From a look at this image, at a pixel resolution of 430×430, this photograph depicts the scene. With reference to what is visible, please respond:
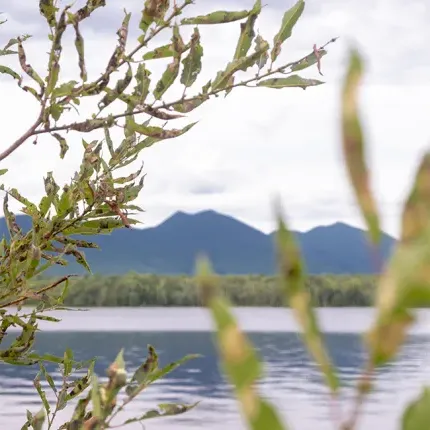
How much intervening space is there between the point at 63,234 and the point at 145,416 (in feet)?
5.54

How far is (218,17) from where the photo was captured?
324 cm

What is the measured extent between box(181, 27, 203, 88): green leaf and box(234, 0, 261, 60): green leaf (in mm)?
144

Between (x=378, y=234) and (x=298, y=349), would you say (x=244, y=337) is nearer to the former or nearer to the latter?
(x=378, y=234)

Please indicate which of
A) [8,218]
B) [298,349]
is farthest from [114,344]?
[8,218]

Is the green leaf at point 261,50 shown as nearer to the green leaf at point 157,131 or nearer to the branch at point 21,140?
the green leaf at point 157,131

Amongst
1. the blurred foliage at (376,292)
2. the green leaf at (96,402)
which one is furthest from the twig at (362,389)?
the green leaf at (96,402)

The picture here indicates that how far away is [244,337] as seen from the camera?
68cm

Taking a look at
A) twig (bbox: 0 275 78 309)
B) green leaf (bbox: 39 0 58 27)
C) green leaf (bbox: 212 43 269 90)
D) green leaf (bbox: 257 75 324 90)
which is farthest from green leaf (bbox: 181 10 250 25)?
twig (bbox: 0 275 78 309)

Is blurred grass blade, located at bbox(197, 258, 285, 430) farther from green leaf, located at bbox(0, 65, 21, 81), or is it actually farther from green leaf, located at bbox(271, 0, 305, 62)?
green leaf, located at bbox(0, 65, 21, 81)

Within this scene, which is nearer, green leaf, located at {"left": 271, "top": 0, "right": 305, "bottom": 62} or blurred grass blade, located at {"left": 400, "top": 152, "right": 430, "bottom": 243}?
blurred grass blade, located at {"left": 400, "top": 152, "right": 430, "bottom": 243}

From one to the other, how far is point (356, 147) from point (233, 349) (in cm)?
19

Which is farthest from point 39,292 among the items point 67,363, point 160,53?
point 160,53

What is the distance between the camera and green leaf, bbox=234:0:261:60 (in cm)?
322

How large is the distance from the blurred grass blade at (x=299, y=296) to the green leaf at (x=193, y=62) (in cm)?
256
